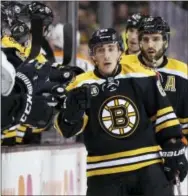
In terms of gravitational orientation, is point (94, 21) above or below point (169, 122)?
above

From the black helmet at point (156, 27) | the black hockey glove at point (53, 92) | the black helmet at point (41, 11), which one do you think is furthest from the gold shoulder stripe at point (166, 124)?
the black helmet at point (41, 11)

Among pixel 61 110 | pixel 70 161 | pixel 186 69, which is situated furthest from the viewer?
pixel 70 161

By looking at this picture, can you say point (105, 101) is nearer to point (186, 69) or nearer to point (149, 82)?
point (149, 82)

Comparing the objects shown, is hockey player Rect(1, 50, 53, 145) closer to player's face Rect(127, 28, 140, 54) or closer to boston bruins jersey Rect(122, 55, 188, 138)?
boston bruins jersey Rect(122, 55, 188, 138)

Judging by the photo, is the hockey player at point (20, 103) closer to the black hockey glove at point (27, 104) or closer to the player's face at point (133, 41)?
the black hockey glove at point (27, 104)

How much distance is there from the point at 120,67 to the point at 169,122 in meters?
0.33

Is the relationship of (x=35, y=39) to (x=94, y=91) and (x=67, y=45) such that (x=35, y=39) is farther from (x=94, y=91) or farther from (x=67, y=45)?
(x=67, y=45)

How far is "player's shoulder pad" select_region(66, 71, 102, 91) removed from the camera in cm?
382

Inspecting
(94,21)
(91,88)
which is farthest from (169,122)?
(94,21)

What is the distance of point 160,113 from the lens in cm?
376

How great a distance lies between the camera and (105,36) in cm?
385

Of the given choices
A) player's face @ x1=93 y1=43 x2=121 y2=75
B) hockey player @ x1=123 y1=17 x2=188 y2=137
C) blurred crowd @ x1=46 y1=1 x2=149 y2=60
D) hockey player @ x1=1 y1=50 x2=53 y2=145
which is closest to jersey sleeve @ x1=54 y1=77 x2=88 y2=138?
player's face @ x1=93 y1=43 x2=121 y2=75

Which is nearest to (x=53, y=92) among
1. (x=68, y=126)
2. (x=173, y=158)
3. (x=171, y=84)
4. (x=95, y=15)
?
(x=68, y=126)

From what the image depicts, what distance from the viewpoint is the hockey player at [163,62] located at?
4.57m
